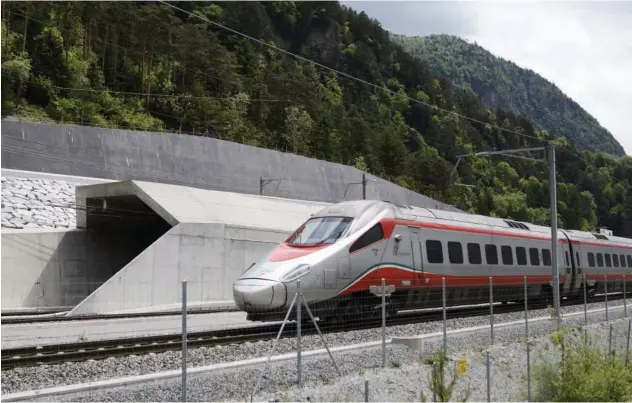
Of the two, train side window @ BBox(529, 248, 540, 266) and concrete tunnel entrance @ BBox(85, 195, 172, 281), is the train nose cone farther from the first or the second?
concrete tunnel entrance @ BBox(85, 195, 172, 281)

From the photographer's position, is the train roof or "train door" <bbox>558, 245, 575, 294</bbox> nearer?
the train roof

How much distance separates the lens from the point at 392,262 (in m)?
18.4

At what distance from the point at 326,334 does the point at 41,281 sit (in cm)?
1765

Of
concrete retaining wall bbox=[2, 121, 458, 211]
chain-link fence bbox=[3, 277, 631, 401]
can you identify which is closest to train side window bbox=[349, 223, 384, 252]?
chain-link fence bbox=[3, 277, 631, 401]

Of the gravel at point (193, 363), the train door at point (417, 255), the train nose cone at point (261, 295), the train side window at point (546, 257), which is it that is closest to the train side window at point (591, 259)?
the train side window at point (546, 257)

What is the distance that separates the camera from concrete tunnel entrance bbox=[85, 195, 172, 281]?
30578 millimetres

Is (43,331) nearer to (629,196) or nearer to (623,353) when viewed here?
(623,353)

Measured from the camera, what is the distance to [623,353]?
52.9 feet

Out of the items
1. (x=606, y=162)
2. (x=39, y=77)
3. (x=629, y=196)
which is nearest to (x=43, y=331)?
(x=39, y=77)

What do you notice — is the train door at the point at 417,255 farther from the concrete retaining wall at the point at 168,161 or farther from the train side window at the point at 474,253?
the concrete retaining wall at the point at 168,161

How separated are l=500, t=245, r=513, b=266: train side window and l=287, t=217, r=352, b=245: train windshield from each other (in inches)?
343

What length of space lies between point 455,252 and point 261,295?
8.53 metres

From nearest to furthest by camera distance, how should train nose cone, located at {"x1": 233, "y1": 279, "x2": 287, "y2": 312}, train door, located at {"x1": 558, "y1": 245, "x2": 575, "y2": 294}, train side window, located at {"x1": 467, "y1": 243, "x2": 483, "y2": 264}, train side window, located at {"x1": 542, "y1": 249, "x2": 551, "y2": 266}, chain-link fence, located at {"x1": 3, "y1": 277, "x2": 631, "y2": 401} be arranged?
chain-link fence, located at {"x1": 3, "y1": 277, "x2": 631, "y2": 401} → train nose cone, located at {"x1": 233, "y1": 279, "x2": 287, "y2": 312} → train side window, located at {"x1": 467, "y1": 243, "x2": 483, "y2": 264} → train side window, located at {"x1": 542, "y1": 249, "x2": 551, "y2": 266} → train door, located at {"x1": 558, "y1": 245, "x2": 575, "y2": 294}

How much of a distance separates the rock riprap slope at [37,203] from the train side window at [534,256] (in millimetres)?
19866
